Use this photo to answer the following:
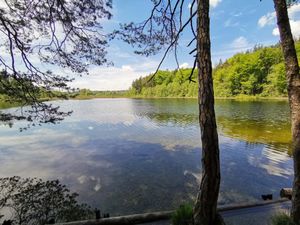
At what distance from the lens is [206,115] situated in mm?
2938

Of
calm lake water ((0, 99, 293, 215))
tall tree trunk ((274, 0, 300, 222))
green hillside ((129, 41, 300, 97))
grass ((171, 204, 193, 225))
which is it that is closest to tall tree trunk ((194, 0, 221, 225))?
grass ((171, 204, 193, 225))

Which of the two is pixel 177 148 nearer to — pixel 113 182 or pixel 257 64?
pixel 113 182

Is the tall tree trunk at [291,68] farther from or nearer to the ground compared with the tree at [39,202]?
farther from the ground

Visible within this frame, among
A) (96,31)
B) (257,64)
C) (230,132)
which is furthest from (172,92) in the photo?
(96,31)

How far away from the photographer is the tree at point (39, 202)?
5.16m

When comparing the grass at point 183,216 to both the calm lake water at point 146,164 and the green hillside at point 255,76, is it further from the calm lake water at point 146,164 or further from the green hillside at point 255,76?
the green hillside at point 255,76

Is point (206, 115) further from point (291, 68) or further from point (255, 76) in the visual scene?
point (255, 76)

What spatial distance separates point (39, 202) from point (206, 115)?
534 cm

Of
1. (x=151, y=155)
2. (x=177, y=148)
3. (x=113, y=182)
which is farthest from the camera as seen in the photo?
(x=177, y=148)

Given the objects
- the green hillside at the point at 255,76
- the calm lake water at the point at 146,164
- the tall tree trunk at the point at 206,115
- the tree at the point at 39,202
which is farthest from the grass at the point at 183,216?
the green hillside at the point at 255,76

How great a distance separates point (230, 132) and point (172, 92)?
59047 mm

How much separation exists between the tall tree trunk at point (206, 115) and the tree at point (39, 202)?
3171 mm

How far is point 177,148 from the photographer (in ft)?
38.0

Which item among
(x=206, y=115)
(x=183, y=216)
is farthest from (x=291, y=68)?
(x=183, y=216)
